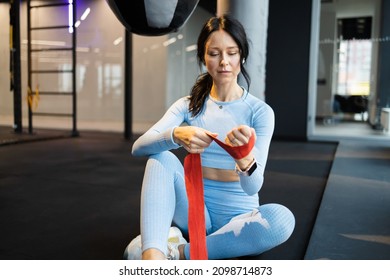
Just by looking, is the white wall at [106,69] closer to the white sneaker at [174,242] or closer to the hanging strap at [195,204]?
the white sneaker at [174,242]

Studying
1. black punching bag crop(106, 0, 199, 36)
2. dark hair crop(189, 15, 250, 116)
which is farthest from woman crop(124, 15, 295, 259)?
black punching bag crop(106, 0, 199, 36)

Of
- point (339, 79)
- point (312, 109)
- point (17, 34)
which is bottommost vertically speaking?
point (312, 109)

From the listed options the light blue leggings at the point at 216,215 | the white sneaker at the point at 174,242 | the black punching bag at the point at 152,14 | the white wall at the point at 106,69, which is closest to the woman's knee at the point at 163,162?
the light blue leggings at the point at 216,215

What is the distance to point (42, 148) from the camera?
4.57m

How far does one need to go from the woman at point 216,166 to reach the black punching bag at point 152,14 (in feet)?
1.09

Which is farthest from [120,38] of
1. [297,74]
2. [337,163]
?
[337,163]

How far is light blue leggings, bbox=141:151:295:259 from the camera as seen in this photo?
123 centimetres

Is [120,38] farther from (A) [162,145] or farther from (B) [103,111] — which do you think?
(A) [162,145]

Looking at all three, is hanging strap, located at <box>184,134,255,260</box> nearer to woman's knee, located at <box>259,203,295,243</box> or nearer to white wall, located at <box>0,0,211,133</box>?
woman's knee, located at <box>259,203,295,243</box>

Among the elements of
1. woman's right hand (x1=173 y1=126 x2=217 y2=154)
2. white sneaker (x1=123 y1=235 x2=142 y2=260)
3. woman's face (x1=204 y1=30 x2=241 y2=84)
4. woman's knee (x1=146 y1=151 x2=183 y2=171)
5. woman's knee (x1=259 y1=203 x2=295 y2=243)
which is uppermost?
woman's face (x1=204 y1=30 x2=241 y2=84)
